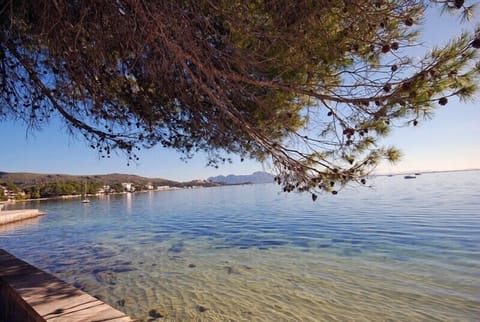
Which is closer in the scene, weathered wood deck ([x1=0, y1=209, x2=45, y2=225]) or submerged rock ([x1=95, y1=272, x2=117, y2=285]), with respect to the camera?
submerged rock ([x1=95, y1=272, x2=117, y2=285])

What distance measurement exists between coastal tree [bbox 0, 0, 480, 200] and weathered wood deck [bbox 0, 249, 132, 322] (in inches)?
69.0

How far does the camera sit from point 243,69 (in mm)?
2590

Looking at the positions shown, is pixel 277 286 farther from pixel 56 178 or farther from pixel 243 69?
pixel 56 178

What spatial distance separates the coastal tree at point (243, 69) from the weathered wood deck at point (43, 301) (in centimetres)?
175

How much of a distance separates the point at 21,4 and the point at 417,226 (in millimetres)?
14742

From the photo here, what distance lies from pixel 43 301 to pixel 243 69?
7.51 ft

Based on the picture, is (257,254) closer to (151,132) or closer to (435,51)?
(151,132)

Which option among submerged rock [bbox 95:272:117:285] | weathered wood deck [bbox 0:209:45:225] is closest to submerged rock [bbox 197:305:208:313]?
submerged rock [bbox 95:272:117:285]

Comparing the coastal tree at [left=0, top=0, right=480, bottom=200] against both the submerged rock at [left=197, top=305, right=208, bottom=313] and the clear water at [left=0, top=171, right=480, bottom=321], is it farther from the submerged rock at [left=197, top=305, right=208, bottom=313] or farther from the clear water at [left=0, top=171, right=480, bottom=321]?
the submerged rock at [left=197, top=305, right=208, bottom=313]

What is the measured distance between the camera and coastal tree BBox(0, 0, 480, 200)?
2052mm

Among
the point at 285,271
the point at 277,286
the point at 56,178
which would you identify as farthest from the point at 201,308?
the point at 56,178

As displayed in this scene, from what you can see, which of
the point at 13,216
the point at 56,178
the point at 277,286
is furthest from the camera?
the point at 56,178

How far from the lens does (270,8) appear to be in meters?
2.41

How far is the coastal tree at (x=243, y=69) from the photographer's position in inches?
80.8
